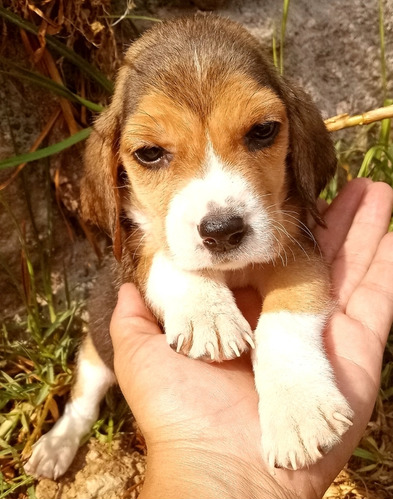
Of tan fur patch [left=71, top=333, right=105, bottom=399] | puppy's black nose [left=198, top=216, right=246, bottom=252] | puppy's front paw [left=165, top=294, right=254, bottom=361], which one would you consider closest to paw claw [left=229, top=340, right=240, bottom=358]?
puppy's front paw [left=165, top=294, right=254, bottom=361]

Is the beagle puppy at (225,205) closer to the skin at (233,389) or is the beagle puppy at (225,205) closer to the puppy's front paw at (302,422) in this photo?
the puppy's front paw at (302,422)

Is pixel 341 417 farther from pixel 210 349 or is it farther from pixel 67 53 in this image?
pixel 67 53

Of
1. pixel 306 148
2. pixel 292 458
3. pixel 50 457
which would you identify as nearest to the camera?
pixel 292 458

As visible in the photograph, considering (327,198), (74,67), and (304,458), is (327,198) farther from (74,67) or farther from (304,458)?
(304,458)

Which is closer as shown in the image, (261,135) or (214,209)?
(214,209)

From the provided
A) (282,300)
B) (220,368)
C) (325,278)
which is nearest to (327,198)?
(325,278)

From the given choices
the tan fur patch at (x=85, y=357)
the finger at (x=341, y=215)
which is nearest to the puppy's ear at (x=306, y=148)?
the finger at (x=341, y=215)

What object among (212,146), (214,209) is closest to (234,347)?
(214,209)
